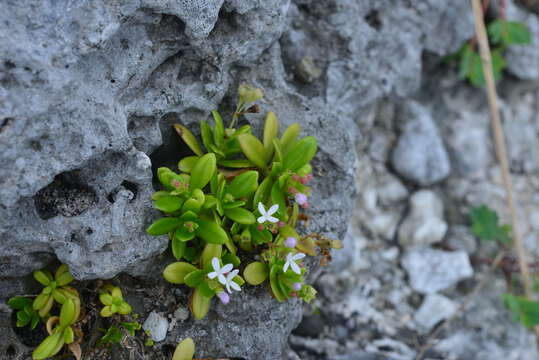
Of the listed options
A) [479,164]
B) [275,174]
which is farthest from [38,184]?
[479,164]

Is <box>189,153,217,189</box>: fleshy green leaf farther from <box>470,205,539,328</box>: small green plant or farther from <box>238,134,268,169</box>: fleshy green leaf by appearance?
<box>470,205,539,328</box>: small green plant

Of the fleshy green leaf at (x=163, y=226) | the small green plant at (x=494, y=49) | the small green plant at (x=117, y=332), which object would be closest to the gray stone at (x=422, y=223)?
the small green plant at (x=494, y=49)

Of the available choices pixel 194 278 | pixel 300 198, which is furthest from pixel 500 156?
pixel 194 278

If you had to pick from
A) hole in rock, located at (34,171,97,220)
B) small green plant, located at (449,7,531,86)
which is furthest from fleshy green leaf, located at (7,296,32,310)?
small green plant, located at (449,7,531,86)

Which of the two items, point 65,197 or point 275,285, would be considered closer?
point 65,197

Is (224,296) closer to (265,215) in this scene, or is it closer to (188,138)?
(265,215)

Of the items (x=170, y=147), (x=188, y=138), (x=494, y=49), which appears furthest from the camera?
(x=494, y=49)

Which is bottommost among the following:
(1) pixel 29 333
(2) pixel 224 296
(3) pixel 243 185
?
(1) pixel 29 333
